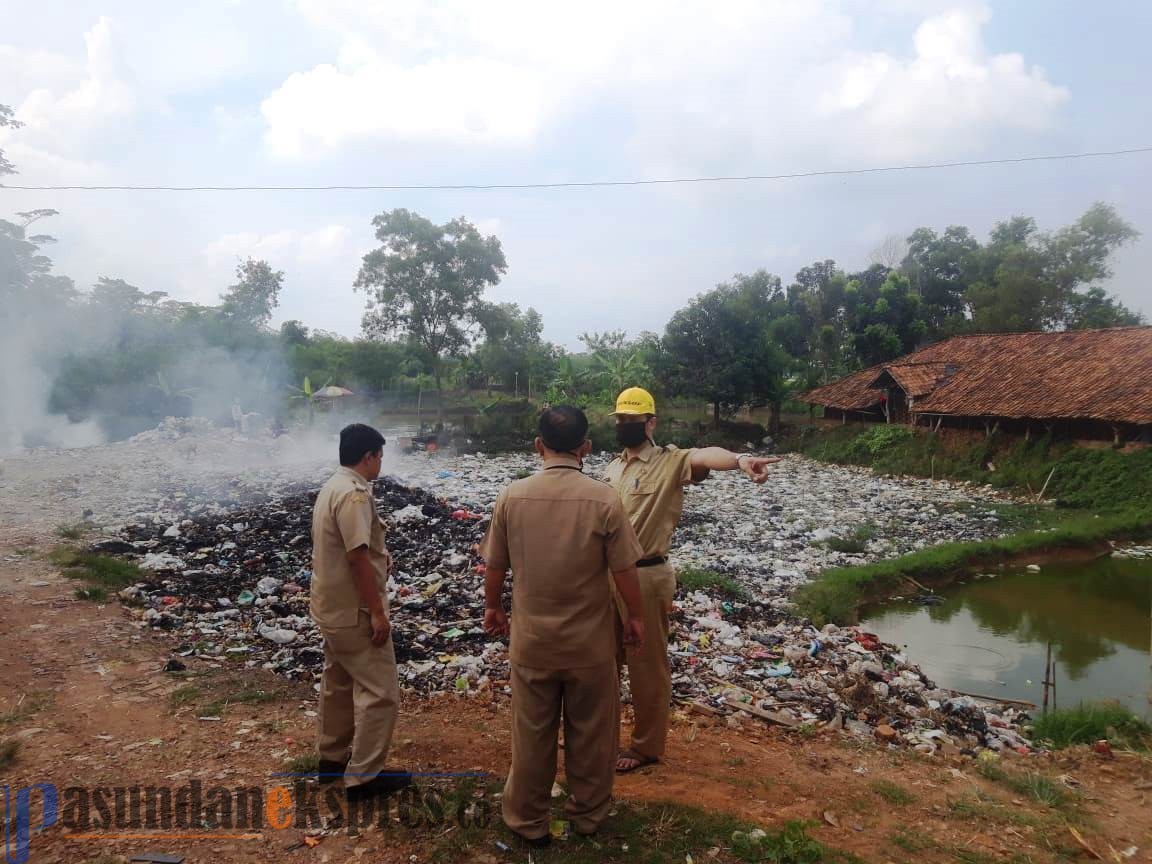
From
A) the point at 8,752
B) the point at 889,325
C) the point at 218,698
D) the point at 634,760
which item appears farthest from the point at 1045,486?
the point at 8,752

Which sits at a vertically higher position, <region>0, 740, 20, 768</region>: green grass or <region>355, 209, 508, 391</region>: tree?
<region>355, 209, 508, 391</region>: tree

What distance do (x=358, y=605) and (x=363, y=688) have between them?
0.33 m

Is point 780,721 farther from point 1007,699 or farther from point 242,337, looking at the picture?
point 242,337

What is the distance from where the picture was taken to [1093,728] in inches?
177

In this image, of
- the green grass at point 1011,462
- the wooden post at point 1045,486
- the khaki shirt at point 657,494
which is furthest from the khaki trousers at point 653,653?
the wooden post at point 1045,486

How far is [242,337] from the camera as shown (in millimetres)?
24844

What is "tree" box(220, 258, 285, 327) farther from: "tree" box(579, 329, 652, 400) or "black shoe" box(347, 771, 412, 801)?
"black shoe" box(347, 771, 412, 801)

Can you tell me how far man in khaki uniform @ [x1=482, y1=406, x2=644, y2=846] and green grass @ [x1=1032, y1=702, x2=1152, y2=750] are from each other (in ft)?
12.2

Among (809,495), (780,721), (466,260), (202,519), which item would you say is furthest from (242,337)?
(780,721)

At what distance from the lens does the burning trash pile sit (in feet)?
14.4

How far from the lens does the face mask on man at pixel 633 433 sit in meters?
3.10

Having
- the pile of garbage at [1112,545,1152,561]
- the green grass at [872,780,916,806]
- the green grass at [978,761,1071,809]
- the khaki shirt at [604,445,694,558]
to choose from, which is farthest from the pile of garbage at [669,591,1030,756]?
the pile of garbage at [1112,545,1152,561]

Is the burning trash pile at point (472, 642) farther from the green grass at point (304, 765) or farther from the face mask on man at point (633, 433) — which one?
the face mask on man at point (633, 433)

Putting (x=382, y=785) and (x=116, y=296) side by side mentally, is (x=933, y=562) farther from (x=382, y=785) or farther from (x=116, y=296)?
(x=116, y=296)
